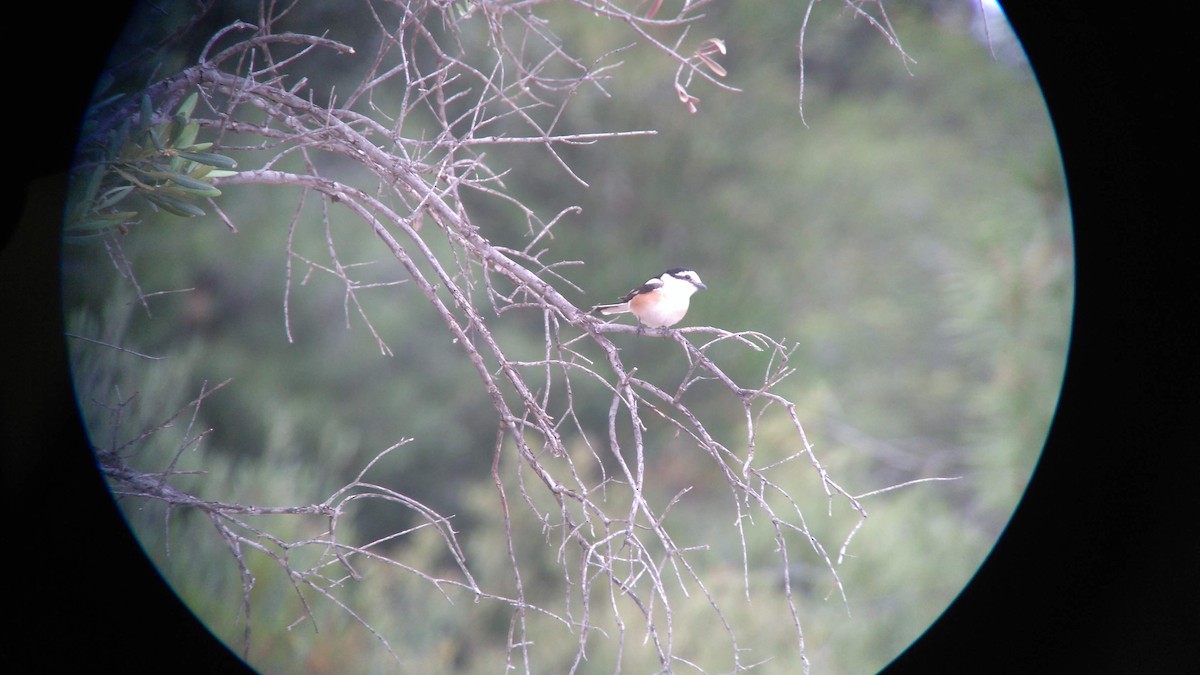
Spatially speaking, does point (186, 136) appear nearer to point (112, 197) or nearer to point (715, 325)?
point (112, 197)

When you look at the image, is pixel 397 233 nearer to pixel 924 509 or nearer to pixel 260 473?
pixel 260 473

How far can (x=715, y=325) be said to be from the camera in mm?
7508

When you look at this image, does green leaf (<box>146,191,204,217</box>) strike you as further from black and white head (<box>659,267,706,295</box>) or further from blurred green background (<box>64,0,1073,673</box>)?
black and white head (<box>659,267,706,295</box>)

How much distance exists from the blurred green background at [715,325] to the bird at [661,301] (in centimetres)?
95

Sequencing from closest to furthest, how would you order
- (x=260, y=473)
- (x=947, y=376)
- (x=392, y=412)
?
(x=260, y=473), (x=392, y=412), (x=947, y=376)

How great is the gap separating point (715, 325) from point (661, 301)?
14.6ft

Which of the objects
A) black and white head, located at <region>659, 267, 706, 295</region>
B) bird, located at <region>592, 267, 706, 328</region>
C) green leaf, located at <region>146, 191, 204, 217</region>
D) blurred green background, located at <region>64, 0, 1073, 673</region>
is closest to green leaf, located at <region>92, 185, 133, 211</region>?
green leaf, located at <region>146, 191, 204, 217</region>

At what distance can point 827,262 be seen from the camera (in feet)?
33.8

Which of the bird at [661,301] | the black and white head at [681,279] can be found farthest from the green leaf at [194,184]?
the black and white head at [681,279]

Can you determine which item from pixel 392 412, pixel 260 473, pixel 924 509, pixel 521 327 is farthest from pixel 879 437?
pixel 260 473

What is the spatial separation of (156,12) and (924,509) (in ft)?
25.0

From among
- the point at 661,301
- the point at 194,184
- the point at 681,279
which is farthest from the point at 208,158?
the point at 681,279

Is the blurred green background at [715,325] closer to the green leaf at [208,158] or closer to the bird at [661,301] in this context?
the green leaf at [208,158]

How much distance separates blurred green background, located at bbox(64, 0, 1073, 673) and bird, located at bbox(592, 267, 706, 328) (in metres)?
0.95
